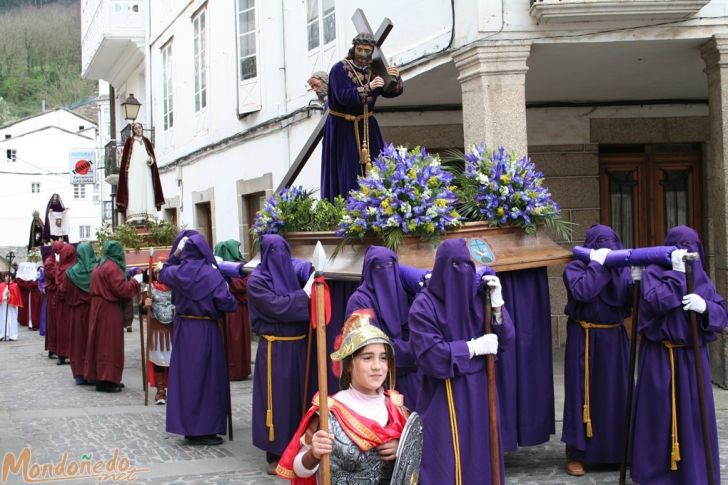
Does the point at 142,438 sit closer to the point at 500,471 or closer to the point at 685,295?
the point at 500,471

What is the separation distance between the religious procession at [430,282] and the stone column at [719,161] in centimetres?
3

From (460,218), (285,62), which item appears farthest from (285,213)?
(285,62)

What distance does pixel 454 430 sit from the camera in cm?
564

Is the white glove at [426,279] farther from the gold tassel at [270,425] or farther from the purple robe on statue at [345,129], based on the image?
the purple robe on statue at [345,129]

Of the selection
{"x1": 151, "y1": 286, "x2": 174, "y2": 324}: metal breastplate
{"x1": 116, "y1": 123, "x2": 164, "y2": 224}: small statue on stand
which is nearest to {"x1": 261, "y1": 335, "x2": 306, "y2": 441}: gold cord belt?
{"x1": 151, "y1": 286, "x2": 174, "y2": 324}: metal breastplate

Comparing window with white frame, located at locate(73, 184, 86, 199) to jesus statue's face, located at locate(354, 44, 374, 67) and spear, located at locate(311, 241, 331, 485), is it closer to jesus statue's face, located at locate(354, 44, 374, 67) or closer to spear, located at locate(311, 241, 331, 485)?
A: jesus statue's face, located at locate(354, 44, 374, 67)

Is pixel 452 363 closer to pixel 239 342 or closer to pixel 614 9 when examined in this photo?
pixel 614 9

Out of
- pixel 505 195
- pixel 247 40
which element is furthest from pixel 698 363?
pixel 247 40

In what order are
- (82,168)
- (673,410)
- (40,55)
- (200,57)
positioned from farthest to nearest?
(40,55), (82,168), (200,57), (673,410)

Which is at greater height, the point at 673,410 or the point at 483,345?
the point at 483,345

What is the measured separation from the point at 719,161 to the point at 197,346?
545 centimetres

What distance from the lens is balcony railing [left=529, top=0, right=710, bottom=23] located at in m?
9.59

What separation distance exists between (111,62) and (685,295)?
24.3m

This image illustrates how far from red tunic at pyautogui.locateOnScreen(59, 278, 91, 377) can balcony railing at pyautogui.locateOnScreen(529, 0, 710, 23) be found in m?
7.02
